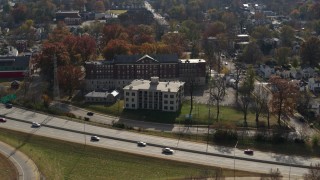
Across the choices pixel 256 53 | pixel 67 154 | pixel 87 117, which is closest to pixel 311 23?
pixel 256 53

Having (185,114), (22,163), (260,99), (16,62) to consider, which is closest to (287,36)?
(260,99)

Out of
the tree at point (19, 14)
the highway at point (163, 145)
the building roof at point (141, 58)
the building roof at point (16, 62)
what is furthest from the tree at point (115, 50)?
the tree at point (19, 14)

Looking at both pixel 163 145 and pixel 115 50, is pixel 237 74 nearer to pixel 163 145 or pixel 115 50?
pixel 115 50

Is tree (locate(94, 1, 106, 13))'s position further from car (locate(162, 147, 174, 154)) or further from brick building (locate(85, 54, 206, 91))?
car (locate(162, 147, 174, 154))

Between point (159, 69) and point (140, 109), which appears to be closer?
point (140, 109)

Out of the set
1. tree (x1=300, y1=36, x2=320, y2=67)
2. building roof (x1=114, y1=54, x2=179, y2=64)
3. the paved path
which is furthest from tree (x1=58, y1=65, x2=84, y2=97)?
tree (x1=300, y1=36, x2=320, y2=67)

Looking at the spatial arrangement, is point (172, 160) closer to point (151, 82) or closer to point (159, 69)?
point (151, 82)
